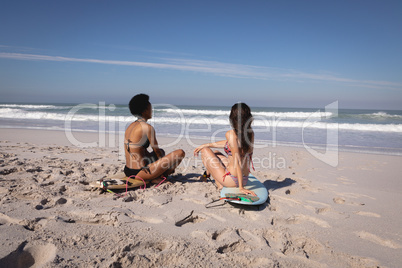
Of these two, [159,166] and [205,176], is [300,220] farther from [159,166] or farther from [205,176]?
[159,166]

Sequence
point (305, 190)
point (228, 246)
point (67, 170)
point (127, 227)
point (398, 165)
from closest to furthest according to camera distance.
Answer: point (228, 246) → point (127, 227) → point (305, 190) → point (67, 170) → point (398, 165)

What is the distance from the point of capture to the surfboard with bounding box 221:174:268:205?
3072 mm

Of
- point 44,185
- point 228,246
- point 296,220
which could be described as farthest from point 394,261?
point 44,185

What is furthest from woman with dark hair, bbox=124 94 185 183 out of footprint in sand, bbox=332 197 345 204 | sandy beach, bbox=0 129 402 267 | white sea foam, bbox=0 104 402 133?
white sea foam, bbox=0 104 402 133

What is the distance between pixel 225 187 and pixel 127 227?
1466mm

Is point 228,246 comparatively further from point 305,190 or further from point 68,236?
point 305,190

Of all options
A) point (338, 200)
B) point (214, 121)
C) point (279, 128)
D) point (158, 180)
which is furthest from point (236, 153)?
point (214, 121)

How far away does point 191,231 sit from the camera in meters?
2.62

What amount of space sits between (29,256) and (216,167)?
2.32 metres

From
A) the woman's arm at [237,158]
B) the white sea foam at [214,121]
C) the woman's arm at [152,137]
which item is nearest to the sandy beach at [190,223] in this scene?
the woman's arm at [237,158]

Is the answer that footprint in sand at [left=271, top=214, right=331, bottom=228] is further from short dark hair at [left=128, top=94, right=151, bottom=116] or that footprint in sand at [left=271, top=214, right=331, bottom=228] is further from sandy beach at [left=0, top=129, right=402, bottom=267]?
short dark hair at [left=128, top=94, right=151, bottom=116]

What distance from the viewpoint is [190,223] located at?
2.81 metres

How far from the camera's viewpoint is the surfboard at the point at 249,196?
121 inches

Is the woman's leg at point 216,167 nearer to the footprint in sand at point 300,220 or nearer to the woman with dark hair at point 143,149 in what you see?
the woman with dark hair at point 143,149
